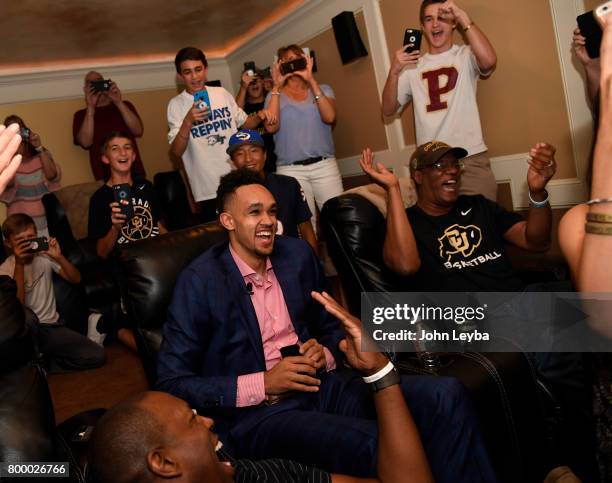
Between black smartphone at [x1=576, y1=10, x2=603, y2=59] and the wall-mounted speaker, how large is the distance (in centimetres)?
215

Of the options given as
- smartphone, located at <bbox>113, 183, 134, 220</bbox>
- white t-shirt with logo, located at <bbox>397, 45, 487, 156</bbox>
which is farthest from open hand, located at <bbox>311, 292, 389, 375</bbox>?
white t-shirt with logo, located at <bbox>397, 45, 487, 156</bbox>

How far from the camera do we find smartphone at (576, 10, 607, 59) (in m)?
2.41

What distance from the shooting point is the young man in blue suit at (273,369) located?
144 centimetres

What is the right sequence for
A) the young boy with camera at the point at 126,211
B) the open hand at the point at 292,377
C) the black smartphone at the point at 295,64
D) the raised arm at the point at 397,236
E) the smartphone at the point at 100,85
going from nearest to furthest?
1. the open hand at the point at 292,377
2. the raised arm at the point at 397,236
3. the young boy with camera at the point at 126,211
4. the black smartphone at the point at 295,64
5. the smartphone at the point at 100,85

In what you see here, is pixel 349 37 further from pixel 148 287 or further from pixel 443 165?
pixel 148 287

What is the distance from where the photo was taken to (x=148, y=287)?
6.28 feet

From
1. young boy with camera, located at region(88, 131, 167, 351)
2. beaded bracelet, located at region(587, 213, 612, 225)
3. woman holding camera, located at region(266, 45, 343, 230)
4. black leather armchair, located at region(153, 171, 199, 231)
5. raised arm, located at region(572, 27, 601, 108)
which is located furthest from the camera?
black leather armchair, located at region(153, 171, 199, 231)

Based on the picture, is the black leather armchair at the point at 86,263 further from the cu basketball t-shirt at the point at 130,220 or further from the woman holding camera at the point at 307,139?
the woman holding camera at the point at 307,139

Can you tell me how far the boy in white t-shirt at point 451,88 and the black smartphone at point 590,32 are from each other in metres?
0.72

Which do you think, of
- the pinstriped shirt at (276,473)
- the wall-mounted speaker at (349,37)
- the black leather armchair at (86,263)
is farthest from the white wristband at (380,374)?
the wall-mounted speaker at (349,37)

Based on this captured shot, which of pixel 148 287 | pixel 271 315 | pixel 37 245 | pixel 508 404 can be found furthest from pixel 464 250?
pixel 37 245

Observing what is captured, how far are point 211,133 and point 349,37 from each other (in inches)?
57.8

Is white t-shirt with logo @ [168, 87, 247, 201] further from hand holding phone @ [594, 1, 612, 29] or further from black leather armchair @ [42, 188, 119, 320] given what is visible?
hand holding phone @ [594, 1, 612, 29]

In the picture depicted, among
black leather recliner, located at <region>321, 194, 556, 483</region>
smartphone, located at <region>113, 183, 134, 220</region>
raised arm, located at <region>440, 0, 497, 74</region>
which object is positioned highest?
raised arm, located at <region>440, 0, 497, 74</region>
